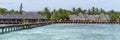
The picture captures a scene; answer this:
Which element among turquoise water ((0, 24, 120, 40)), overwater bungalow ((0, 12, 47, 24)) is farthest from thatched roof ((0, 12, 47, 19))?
turquoise water ((0, 24, 120, 40))

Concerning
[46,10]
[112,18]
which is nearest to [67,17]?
[46,10]

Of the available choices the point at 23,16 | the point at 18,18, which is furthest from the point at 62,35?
the point at 23,16

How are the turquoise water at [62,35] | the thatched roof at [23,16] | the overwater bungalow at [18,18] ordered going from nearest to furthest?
the turquoise water at [62,35], the overwater bungalow at [18,18], the thatched roof at [23,16]

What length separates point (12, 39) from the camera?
42094 mm

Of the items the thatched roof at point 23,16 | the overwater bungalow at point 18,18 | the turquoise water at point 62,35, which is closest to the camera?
the turquoise water at point 62,35

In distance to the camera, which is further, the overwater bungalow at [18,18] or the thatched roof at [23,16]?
the thatched roof at [23,16]

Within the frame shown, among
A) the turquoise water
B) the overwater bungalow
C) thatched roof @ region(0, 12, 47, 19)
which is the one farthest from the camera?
thatched roof @ region(0, 12, 47, 19)

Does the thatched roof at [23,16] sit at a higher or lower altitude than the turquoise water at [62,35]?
higher

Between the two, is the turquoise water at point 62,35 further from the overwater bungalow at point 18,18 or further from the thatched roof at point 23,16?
the thatched roof at point 23,16

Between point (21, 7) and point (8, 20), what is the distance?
33.5ft

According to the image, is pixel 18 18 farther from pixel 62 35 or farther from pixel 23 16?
pixel 62 35

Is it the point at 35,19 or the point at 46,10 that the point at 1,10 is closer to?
the point at 46,10

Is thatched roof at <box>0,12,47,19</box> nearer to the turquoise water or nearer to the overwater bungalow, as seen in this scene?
the overwater bungalow

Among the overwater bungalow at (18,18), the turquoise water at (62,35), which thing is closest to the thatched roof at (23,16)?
the overwater bungalow at (18,18)
